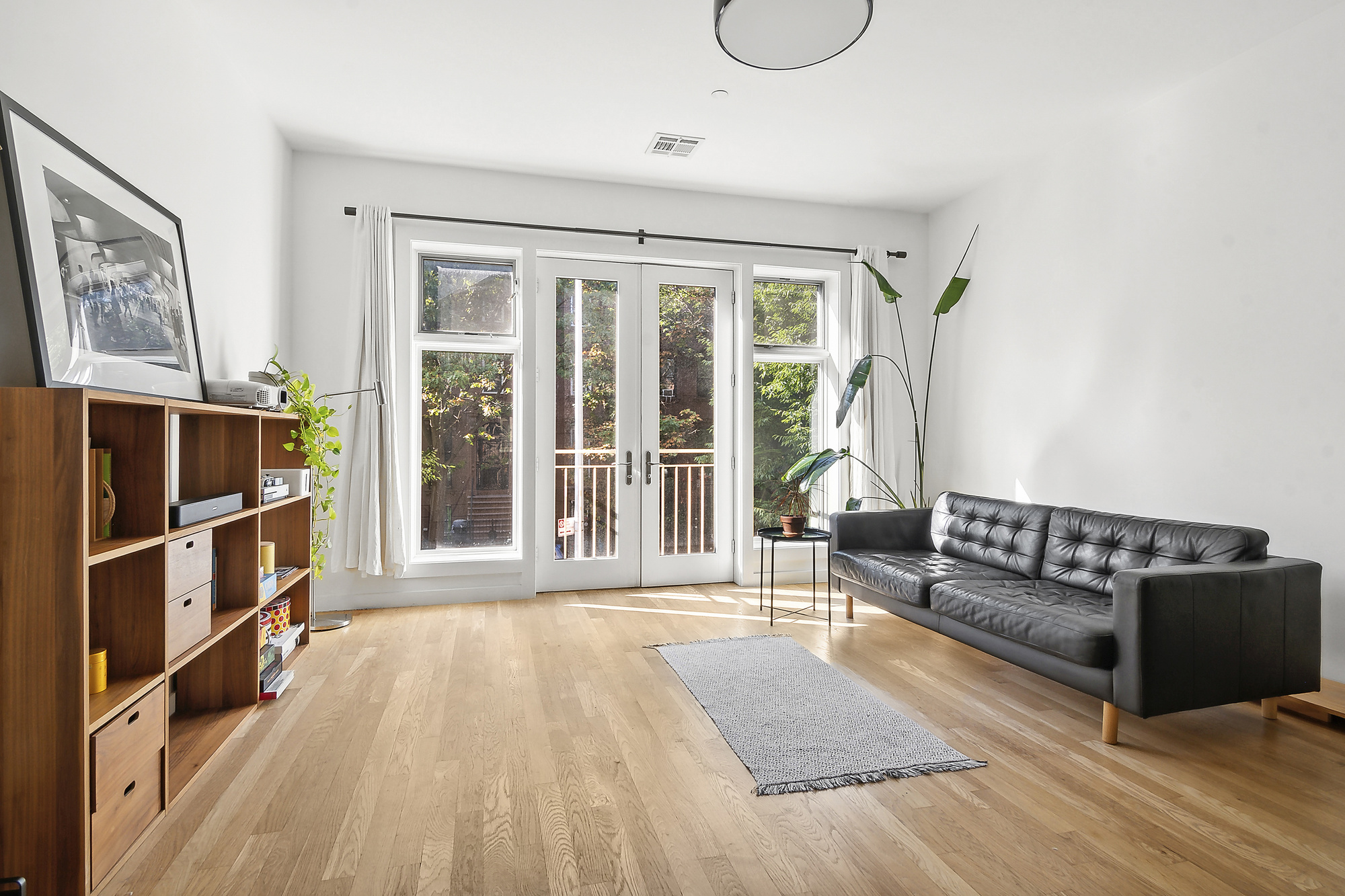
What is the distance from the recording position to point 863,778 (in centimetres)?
226

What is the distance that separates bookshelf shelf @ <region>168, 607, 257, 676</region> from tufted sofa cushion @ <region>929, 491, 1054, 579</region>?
352 centimetres

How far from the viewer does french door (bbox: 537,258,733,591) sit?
491cm

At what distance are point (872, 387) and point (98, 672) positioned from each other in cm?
471

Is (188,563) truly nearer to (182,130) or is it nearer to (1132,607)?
(182,130)

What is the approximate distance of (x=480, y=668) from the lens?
3.34m

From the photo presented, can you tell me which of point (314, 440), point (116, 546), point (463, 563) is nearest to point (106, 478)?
point (116, 546)

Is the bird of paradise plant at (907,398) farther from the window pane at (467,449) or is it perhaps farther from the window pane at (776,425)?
the window pane at (467,449)

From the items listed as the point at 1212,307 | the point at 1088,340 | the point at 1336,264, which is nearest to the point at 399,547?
the point at 1088,340

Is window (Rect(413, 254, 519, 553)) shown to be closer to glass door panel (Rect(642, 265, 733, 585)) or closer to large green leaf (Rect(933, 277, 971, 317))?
glass door panel (Rect(642, 265, 733, 585))

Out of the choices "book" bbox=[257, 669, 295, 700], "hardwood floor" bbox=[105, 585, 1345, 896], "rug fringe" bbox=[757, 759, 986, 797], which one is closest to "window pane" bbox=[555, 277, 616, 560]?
"hardwood floor" bbox=[105, 585, 1345, 896]

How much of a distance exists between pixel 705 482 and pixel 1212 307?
3137 millimetres

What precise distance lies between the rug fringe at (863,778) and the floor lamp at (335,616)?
2.75m

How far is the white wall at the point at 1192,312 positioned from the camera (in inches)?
115

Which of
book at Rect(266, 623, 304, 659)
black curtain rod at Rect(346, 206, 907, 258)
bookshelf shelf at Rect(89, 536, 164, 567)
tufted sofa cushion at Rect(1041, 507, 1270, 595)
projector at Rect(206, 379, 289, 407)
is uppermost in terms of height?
black curtain rod at Rect(346, 206, 907, 258)
